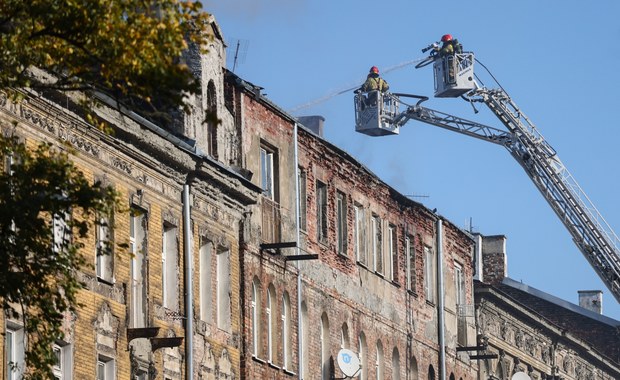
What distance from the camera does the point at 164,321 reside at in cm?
3994

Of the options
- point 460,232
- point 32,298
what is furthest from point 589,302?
point 32,298

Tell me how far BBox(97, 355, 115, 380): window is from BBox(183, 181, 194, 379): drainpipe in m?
3.18

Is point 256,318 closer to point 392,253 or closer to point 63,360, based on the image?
point 63,360

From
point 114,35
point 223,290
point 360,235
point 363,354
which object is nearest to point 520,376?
point 363,354

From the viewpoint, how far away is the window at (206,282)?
42.3 m

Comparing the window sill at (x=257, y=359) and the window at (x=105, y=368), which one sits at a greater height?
the window sill at (x=257, y=359)

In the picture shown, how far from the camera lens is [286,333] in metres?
47.1

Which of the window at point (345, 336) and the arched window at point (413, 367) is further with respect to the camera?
the arched window at point (413, 367)

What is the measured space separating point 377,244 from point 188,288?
14382 millimetres

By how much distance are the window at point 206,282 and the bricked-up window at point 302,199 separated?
20.5ft

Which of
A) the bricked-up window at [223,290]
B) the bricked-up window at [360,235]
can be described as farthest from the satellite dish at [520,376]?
the bricked-up window at [223,290]

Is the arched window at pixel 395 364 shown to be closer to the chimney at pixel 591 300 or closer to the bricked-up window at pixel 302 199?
the bricked-up window at pixel 302 199

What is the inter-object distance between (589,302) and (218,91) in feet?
179

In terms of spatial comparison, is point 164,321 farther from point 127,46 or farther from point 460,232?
point 460,232
